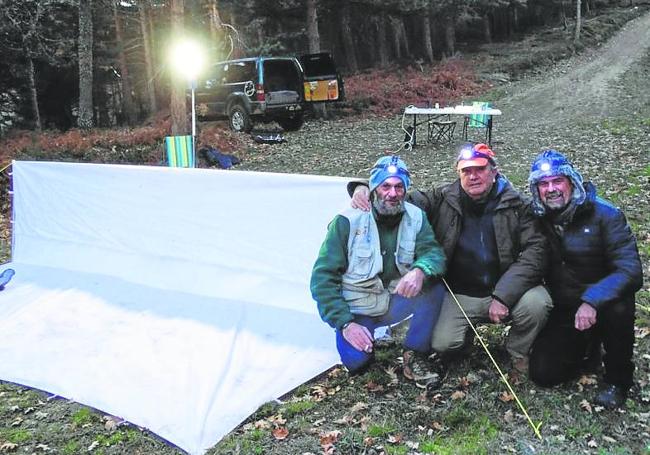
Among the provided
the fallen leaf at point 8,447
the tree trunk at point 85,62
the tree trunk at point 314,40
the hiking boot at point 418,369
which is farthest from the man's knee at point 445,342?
the tree trunk at point 85,62

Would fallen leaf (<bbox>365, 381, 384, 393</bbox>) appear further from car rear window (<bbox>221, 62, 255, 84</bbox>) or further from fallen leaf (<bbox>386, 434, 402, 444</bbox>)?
car rear window (<bbox>221, 62, 255, 84</bbox>)

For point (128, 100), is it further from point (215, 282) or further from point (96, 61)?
point (215, 282)

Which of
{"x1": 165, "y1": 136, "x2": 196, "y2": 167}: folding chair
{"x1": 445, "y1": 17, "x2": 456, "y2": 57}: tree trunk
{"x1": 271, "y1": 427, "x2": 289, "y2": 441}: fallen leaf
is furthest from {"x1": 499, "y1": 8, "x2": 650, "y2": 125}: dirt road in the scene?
{"x1": 271, "y1": 427, "x2": 289, "y2": 441}: fallen leaf

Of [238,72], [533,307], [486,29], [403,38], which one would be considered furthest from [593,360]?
[486,29]

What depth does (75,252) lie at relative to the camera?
6.46m

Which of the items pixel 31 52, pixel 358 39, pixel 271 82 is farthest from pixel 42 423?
pixel 358 39

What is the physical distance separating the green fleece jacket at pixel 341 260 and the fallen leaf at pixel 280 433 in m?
0.67

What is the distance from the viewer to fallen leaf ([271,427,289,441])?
10.9 ft

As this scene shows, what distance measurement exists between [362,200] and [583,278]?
1.38m

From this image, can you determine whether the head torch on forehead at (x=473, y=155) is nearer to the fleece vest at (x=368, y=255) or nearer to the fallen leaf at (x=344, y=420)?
the fleece vest at (x=368, y=255)

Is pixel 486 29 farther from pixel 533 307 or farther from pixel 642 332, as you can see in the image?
pixel 533 307

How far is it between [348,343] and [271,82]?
1220 centimetres

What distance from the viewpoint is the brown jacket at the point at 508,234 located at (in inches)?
135

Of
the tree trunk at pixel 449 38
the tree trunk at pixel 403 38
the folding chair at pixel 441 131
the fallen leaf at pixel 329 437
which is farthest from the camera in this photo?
the tree trunk at pixel 403 38
